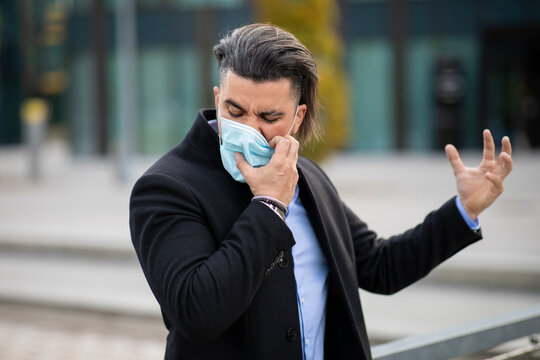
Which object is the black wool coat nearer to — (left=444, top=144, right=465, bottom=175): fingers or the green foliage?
(left=444, top=144, right=465, bottom=175): fingers

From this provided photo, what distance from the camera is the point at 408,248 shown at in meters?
2.02

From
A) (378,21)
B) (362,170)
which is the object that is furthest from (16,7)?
(362,170)

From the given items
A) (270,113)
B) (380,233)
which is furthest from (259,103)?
(380,233)

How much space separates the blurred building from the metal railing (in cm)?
1653

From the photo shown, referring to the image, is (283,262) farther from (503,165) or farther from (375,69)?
(375,69)

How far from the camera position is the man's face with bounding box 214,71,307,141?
1629 mm

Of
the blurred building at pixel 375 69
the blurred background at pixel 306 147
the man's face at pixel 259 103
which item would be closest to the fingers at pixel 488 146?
the man's face at pixel 259 103

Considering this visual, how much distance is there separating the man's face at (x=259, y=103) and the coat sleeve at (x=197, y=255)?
0.72ft

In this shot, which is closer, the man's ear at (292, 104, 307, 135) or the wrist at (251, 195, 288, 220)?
the wrist at (251, 195, 288, 220)

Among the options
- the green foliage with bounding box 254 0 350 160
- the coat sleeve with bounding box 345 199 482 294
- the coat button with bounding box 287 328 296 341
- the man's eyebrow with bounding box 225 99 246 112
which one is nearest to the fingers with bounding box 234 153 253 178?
the man's eyebrow with bounding box 225 99 246 112

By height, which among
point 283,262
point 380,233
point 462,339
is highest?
point 283,262

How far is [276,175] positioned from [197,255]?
0.26m

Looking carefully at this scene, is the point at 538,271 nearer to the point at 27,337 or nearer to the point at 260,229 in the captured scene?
the point at 27,337

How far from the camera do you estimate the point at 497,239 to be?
23.8 ft
